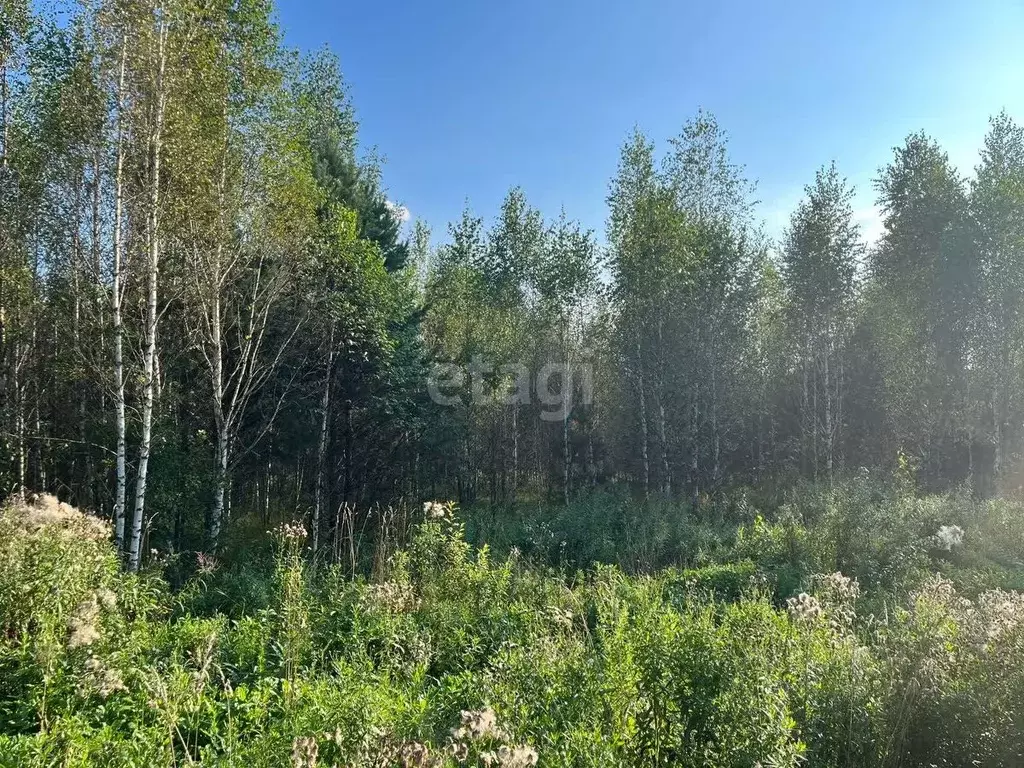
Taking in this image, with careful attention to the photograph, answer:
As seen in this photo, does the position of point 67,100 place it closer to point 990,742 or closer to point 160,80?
point 160,80

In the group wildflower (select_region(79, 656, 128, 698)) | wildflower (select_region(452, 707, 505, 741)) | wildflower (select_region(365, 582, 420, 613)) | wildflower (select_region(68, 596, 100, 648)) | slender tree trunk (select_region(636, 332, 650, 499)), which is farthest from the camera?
slender tree trunk (select_region(636, 332, 650, 499))

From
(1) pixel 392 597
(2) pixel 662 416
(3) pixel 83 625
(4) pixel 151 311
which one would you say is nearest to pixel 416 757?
(3) pixel 83 625

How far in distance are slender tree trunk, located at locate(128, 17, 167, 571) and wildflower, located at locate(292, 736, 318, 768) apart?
7.33m

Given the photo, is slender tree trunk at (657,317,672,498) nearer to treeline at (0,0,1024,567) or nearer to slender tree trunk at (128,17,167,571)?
treeline at (0,0,1024,567)

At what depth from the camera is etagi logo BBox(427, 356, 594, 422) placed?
62.9 ft

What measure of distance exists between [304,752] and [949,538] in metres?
9.59

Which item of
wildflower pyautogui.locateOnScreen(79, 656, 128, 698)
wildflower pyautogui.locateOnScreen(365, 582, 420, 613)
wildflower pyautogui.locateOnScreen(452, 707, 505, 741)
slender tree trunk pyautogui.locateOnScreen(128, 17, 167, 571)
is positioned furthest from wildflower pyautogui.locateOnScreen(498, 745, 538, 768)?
slender tree trunk pyautogui.locateOnScreen(128, 17, 167, 571)

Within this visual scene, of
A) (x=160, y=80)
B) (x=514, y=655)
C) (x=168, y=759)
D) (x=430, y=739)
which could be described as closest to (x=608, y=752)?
(x=430, y=739)

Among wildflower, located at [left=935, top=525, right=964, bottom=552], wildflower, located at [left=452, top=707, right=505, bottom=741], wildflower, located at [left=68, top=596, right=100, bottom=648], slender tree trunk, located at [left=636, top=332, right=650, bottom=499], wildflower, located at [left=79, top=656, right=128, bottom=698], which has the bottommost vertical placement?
wildflower, located at [left=935, top=525, right=964, bottom=552]

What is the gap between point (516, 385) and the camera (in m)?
21.7

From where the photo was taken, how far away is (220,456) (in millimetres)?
10711

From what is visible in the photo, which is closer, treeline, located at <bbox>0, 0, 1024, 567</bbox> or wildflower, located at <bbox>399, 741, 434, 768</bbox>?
wildflower, located at <bbox>399, 741, 434, 768</bbox>

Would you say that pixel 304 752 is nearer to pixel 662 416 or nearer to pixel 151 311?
pixel 151 311

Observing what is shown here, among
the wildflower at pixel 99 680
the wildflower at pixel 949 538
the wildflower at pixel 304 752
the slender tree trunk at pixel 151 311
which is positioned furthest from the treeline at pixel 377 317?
the wildflower at pixel 304 752
